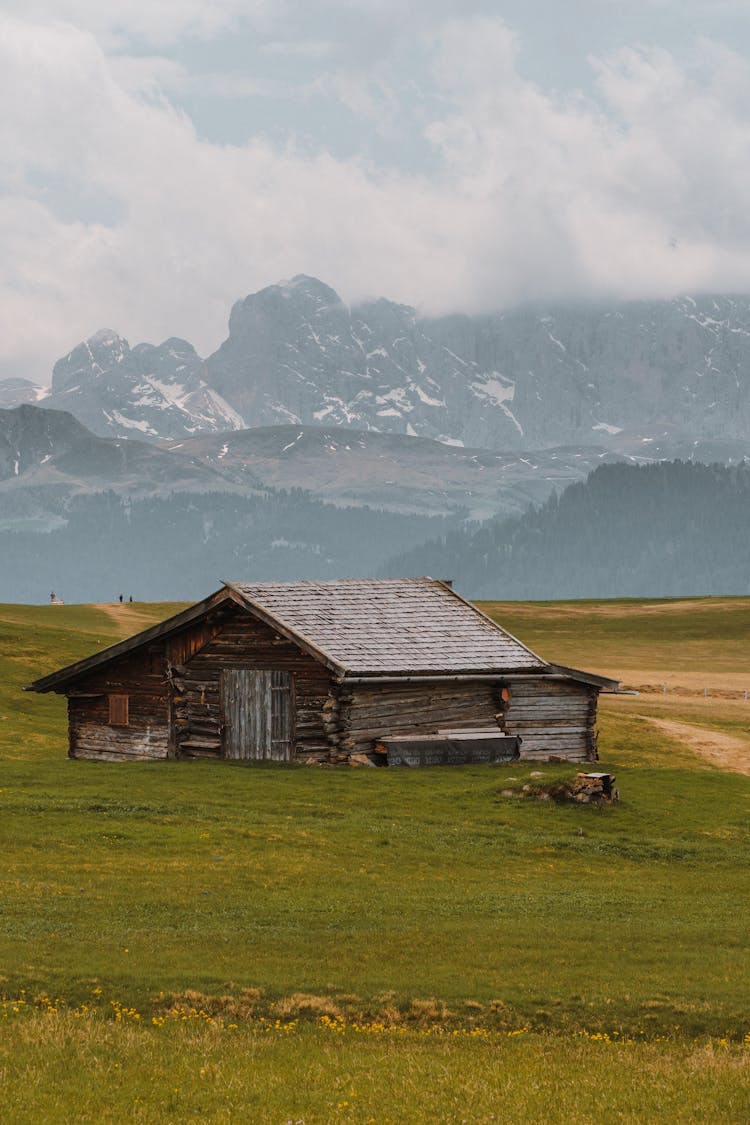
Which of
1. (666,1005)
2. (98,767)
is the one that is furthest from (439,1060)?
(98,767)

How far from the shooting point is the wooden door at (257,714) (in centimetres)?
4353

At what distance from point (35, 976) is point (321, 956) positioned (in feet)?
14.5

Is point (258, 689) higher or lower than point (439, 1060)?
higher

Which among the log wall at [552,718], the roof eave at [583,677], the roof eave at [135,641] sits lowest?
the log wall at [552,718]

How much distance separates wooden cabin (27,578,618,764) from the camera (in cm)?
4303

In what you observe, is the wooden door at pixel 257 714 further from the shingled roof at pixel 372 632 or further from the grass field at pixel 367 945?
the shingled roof at pixel 372 632

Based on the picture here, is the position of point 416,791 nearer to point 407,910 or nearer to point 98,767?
point 98,767

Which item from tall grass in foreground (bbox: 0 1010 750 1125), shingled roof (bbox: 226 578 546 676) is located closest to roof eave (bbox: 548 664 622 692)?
shingled roof (bbox: 226 578 546 676)

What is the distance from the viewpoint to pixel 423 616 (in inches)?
1881

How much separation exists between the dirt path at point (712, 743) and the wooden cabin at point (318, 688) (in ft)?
34.5

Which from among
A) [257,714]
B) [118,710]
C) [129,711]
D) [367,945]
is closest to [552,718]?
[257,714]

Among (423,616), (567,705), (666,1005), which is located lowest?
(666,1005)

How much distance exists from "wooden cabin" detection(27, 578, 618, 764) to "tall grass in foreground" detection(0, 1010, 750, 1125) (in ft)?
82.1

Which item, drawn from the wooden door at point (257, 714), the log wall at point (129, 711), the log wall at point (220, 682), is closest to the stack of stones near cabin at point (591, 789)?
the log wall at point (220, 682)
